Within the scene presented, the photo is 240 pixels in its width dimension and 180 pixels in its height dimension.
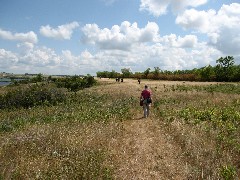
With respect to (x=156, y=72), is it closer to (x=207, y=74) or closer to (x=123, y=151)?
(x=207, y=74)

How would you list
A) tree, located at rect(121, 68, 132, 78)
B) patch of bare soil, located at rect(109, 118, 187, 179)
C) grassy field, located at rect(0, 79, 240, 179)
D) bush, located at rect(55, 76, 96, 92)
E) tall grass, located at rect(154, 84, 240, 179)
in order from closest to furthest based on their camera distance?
grassy field, located at rect(0, 79, 240, 179) → tall grass, located at rect(154, 84, 240, 179) → patch of bare soil, located at rect(109, 118, 187, 179) → bush, located at rect(55, 76, 96, 92) → tree, located at rect(121, 68, 132, 78)

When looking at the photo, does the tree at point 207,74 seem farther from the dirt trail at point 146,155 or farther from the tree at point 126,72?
the dirt trail at point 146,155

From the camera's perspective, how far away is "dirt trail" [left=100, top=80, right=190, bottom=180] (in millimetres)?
12467

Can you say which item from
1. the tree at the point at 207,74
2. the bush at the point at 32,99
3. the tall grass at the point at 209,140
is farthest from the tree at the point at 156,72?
the tall grass at the point at 209,140

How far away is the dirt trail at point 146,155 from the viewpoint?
12467mm

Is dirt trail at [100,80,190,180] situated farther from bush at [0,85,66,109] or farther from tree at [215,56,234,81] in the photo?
tree at [215,56,234,81]

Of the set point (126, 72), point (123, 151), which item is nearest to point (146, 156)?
point (123, 151)

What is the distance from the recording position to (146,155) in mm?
14328

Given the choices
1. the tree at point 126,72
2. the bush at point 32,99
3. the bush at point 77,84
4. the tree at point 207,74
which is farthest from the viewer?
the tree at point 126,72

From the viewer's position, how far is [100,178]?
1149 centimetres

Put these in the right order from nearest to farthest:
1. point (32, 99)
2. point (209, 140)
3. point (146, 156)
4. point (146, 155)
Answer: point (146, 156), point (146, 155), point (209, 140), point (32, 99)

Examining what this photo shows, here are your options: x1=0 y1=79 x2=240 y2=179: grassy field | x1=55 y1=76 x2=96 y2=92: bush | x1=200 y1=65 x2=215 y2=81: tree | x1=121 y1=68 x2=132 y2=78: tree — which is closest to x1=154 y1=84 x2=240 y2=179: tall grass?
x1=0 y1=79 x2=240 y2=179: grassy field

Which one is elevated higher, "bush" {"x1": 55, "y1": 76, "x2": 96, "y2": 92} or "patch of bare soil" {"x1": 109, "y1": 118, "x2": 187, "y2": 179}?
"bush" {"x1": 55, "y1": 76, "x2": 96, "y2": 92}

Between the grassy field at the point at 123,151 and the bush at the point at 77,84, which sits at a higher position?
the bush at the point at 77,84
